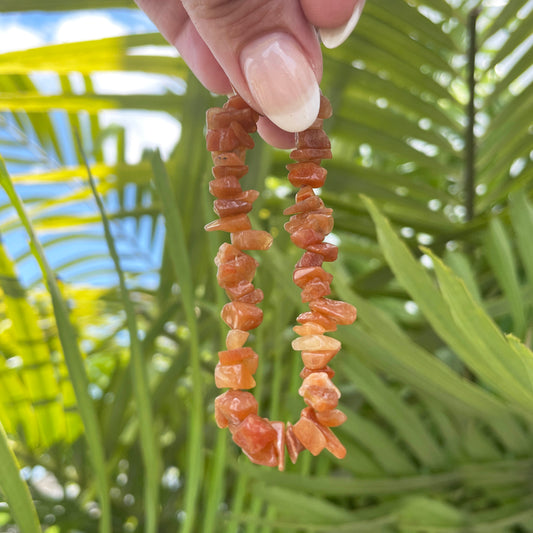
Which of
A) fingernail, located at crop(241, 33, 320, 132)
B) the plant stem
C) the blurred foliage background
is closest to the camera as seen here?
fingernail, located at crop(241, 33, 320, 132)

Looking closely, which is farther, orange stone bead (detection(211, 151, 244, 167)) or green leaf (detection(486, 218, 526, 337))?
green leaf (detection(486, 218, 526, 337))

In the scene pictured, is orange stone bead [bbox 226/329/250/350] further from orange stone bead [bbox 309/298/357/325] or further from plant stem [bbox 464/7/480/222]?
plant stem [bbox 464/7/480/222]

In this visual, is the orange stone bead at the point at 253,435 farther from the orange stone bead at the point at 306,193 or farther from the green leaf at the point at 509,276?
the green leaf at the point at 509,276

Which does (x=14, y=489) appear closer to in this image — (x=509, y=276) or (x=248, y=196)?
(x=248, y=196)

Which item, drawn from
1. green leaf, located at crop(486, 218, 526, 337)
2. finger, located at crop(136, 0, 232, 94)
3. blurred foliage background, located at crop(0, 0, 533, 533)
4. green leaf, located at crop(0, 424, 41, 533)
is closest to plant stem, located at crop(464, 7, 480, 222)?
blurred foliage background, located at crop(0, 0, 533, 533)

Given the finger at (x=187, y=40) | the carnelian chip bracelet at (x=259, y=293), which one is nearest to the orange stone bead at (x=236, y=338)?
the carnelian chip bracelet at (x=259, y=293)

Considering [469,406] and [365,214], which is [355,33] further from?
[469,406]

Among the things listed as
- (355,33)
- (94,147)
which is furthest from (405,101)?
(94,147)
